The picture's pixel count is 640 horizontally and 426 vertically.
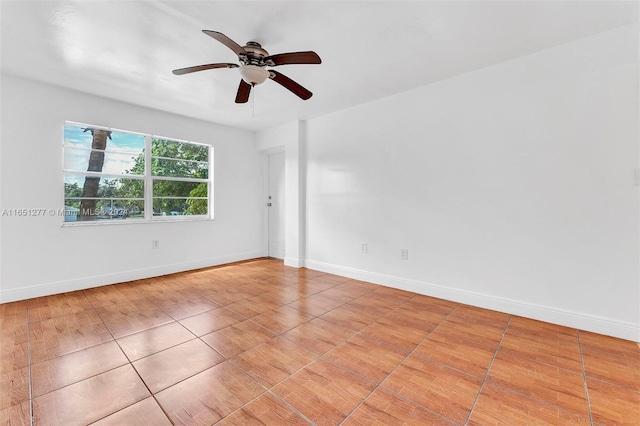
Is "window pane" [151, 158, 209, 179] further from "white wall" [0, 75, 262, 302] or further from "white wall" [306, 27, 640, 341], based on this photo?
"white wall" [306, 27, 640, 341]

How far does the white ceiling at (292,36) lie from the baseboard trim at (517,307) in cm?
243

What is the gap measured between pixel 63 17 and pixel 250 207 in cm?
369

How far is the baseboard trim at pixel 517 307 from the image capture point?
229 cm

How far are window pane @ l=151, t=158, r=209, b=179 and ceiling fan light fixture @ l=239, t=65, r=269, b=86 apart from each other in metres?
2.74

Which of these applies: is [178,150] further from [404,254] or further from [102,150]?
[404,254]

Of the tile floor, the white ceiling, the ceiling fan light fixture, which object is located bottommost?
the tile floor

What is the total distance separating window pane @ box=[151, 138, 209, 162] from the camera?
430 centimetres

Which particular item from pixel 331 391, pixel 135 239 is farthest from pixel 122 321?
pixel 331 391

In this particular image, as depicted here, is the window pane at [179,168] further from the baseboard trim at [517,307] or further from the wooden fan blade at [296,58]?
the baseboard trim at [517,307]

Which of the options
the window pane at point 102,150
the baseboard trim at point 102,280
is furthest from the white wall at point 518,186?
the window pane at point 102,150

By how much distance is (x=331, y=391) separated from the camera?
5.47 feet

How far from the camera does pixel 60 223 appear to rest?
3.41 meters

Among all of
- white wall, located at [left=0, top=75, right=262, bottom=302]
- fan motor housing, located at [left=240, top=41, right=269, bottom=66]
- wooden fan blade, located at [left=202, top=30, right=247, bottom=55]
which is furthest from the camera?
white wall, located at [left=0, top=75, right=262, bottom=302]

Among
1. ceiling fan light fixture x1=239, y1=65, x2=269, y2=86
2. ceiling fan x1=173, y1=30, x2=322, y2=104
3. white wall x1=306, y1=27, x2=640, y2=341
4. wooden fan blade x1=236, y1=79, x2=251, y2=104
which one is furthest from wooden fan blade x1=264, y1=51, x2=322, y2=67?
white wall x1=306, y1=27, x2=640, y2=341
